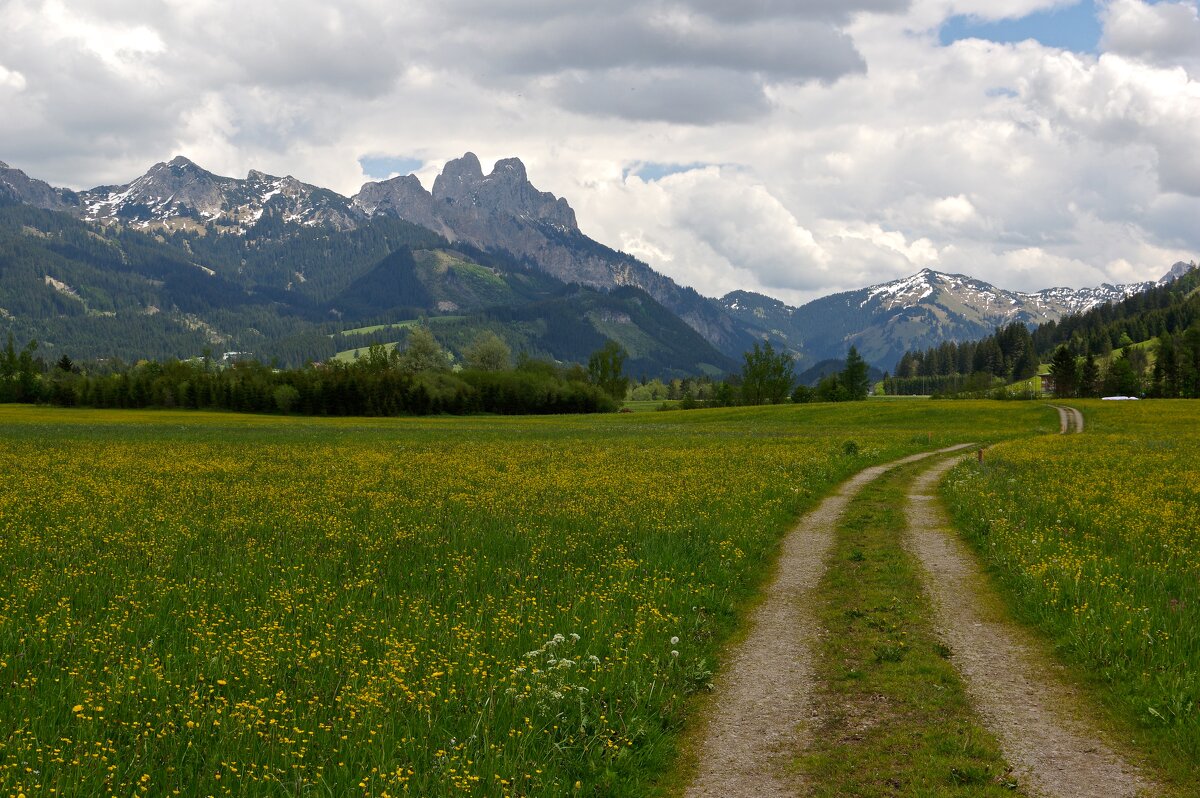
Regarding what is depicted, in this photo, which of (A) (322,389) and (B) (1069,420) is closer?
(B) (1069,420)

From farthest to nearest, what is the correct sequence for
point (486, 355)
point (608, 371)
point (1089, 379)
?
1. point (608, 371)
2. point (486, 355)
3. point (1089, 379)

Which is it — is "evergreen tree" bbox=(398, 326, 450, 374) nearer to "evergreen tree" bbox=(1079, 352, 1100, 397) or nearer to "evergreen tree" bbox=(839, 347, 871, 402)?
"evergreen tree" bbox=(839, 347, 871, 402)

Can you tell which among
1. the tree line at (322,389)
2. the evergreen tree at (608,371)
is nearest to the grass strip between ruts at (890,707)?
the tree line at (322,389)

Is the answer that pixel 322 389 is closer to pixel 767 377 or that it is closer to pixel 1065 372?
pixel 767 377

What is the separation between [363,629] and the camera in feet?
39.5

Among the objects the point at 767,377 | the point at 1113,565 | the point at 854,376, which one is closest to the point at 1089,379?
the point at 854,376

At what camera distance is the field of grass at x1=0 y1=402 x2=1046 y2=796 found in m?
8.10

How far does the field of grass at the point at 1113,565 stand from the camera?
10094 millimetres

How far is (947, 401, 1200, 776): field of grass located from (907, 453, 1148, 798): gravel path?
0.59m

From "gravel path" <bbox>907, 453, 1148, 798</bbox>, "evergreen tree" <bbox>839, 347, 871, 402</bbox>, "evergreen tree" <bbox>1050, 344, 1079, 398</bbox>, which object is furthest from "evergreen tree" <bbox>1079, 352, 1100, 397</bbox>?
"gravel path" <bbox>907, 453, 1148, 798</bbox>

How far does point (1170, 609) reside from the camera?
12.9 metres

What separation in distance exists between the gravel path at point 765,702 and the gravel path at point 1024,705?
233 centimetres

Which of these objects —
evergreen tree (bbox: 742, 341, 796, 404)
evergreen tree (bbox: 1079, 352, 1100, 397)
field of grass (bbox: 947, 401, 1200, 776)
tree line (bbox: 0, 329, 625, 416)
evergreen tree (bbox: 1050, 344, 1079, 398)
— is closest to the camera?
field of grass (bbox: 947, 401, 1200, 776)

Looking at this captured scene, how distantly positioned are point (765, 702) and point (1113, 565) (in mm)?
9720
